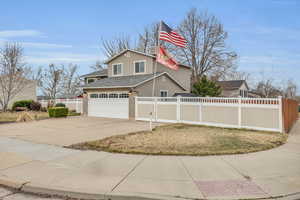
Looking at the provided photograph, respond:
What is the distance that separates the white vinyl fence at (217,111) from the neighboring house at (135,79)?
5.54ft

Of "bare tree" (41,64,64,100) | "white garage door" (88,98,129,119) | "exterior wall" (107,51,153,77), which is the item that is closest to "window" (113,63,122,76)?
"exterior wall" (107,51,153,77)

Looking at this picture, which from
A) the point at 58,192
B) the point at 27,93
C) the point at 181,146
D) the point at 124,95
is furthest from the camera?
the point at 27,93

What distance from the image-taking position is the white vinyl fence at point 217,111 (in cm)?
1117

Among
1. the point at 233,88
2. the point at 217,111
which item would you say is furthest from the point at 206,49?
the point at 217,111

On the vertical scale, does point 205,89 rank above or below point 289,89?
below

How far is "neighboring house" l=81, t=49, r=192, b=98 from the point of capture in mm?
17906

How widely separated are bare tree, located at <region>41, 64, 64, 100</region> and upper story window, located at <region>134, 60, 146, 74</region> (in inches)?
1076

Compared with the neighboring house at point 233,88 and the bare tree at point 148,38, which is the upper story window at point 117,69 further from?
the neighboring house at point 233,88

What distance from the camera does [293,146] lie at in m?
8.00

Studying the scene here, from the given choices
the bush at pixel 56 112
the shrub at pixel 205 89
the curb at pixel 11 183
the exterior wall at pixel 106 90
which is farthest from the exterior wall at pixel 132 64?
the curb at pixel 11 183

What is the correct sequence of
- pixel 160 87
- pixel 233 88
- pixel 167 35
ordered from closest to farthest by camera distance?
1. pixel 167 35
2. pixel 160 87
3. pixel 233 88

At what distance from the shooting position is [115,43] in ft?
128

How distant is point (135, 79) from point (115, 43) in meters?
22.3

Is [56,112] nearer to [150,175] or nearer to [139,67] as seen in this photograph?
[139,67]
